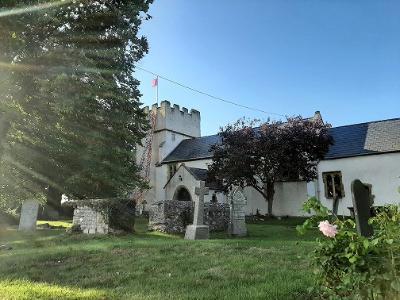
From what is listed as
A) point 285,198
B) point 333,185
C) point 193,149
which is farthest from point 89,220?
point 193,149

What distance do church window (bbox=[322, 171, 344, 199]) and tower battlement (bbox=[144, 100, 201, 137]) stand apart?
60.0ft

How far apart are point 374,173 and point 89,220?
2138cm

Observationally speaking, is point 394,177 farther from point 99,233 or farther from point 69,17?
point 69,17

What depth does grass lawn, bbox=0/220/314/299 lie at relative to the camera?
18.8 ft

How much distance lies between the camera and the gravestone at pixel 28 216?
1831cm

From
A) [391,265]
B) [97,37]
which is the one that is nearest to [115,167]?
[97,37]

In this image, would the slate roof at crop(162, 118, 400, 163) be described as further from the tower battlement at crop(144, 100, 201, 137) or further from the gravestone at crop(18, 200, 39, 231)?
the gravestone at crop(18, 200, 39, 231)

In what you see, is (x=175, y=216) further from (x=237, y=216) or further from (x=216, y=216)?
(x=237, y=216)

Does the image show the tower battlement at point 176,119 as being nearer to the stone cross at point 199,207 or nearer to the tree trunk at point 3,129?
the tree trunk at point 3,129

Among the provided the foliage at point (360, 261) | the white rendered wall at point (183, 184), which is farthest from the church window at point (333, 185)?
the foliage at point (360, 261)

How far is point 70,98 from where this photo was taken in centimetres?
1655

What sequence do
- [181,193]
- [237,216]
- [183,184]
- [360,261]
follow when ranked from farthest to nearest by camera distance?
1. [181,193]
2. [183,184]
3. [237,216]
4. [360,261]

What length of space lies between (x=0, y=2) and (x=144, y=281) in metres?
9.82

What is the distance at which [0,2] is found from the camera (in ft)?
38.6
